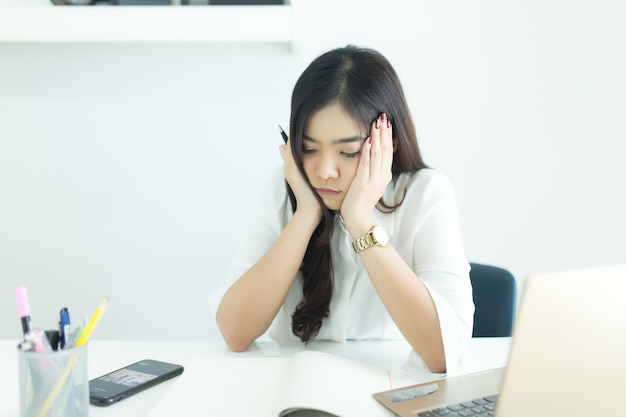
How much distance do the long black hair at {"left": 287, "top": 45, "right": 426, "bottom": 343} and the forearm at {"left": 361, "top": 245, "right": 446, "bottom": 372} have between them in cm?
20

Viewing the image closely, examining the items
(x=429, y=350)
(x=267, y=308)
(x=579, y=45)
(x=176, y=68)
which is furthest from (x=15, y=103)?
(x=579, y=45)

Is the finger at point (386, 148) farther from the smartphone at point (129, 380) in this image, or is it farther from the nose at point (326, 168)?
the smartphone at point (129, 380)

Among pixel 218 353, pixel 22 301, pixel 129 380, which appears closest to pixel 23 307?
pixel 22 301

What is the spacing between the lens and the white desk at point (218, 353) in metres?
1.12

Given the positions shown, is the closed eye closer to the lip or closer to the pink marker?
the lip

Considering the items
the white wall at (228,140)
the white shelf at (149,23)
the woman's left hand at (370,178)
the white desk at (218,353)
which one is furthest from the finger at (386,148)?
the white wall at (228,140)

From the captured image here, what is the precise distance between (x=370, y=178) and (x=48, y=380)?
739 mm

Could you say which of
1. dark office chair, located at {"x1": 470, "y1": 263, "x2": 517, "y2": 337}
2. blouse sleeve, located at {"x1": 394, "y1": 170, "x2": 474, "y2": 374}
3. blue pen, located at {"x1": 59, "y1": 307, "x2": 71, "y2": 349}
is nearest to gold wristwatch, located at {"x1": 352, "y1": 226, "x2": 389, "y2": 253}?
blouse sleeve, located at {"x1": 394, "y1": 170, "x2": 474, "y2": 374}

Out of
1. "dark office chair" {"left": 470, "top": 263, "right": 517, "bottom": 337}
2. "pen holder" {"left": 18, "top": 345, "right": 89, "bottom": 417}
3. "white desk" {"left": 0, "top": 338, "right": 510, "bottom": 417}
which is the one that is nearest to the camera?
"pen holder" {"left": 18, "top": 345, "right": 89, "bottom": 417}

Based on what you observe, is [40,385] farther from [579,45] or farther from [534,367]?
[579,45]

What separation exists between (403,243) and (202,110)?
3.20ft

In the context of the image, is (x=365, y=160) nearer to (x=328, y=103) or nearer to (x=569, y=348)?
(x=328, y=103)

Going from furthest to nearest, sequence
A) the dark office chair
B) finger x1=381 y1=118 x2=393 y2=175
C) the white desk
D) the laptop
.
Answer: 1. the dark office chair
2. finger x1=381 y1=118 x2=393 y2=175
3. the white desk
4. the laptop

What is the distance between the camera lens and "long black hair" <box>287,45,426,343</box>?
1.33 m
